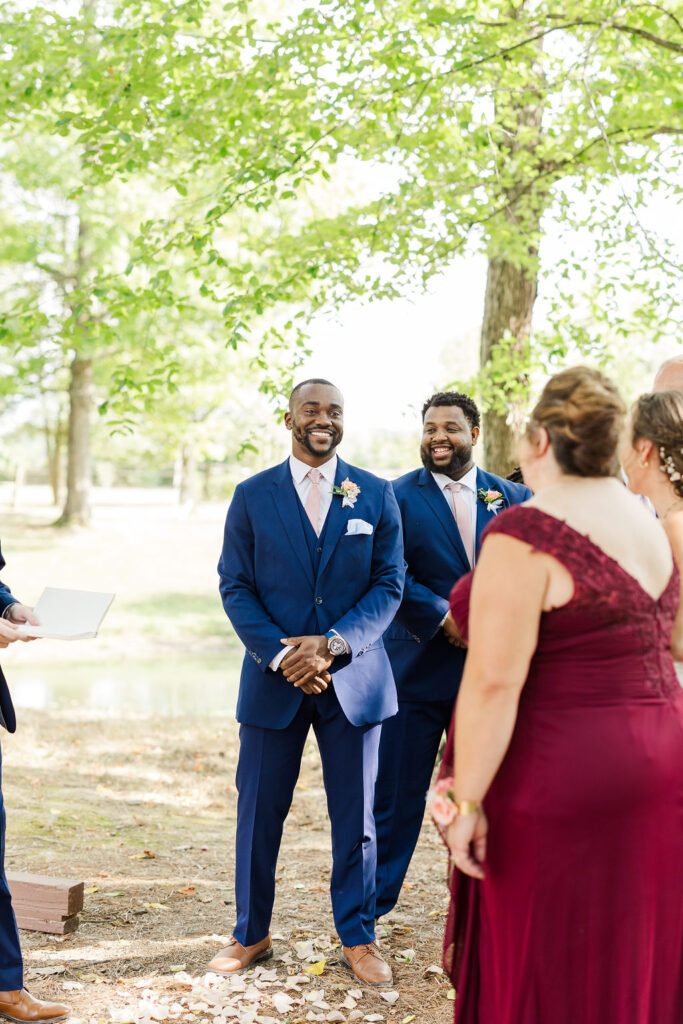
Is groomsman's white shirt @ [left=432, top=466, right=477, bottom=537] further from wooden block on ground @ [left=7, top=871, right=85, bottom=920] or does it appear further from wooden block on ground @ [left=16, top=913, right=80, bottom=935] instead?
wooden block on ground @ [left=16, top=913, right=80, bottom=935]

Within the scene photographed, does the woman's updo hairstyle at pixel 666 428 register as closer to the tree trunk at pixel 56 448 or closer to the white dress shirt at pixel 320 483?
the white dress shirt at pixel 320 483

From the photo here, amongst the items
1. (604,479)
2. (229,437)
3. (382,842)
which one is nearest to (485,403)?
(382,842)

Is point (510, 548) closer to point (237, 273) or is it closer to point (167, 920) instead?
point (167, 920)

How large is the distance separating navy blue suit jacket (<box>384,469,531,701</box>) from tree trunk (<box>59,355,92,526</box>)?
18487 millimetres

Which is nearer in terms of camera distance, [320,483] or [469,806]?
[469,806]

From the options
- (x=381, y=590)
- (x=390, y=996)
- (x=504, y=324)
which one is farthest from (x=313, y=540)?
(x=504, y=324)

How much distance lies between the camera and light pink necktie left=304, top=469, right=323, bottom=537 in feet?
14.2

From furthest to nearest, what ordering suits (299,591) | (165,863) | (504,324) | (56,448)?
(56,448)
(504,324)
(165,863)
(299,591)

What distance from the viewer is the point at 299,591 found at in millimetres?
4184

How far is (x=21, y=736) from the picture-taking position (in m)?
9.18

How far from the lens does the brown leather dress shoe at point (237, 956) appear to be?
4047 millimetres

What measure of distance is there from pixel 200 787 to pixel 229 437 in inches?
1238

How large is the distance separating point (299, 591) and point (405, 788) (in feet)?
3.74

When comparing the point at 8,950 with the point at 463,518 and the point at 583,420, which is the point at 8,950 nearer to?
the point at 463,518
